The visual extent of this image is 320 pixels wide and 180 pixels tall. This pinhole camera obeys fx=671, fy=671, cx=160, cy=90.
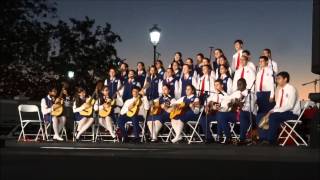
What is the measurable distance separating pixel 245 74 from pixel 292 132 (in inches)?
61.8

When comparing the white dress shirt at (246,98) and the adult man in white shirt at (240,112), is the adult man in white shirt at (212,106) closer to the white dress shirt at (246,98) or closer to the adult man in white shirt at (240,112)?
the adult man in white shirt at (240,112)

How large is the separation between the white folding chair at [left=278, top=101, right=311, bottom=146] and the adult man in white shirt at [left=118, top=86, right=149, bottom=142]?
3.24m

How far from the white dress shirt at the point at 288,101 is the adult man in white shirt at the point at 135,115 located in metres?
3.44

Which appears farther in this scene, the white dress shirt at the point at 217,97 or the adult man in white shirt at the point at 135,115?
the adult man in white shirt at the point at 135,115

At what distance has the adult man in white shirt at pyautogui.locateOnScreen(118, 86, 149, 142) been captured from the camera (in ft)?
50.7

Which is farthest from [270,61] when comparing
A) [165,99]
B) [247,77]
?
[165,99]

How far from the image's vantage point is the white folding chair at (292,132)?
43.1 ft

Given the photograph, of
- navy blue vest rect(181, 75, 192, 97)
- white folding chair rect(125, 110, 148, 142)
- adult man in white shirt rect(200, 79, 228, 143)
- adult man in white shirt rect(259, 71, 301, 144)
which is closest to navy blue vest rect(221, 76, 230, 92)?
adult man in white shirt rect(200, 79, 228, 143)

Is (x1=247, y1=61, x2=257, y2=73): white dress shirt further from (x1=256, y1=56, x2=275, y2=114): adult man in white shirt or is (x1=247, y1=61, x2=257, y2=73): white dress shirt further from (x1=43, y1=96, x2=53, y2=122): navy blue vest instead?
(x1=43, y1=96, x2=53, y2=122): navy blue vest

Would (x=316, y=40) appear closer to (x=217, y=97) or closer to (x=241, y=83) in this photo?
(x=241, y=83)

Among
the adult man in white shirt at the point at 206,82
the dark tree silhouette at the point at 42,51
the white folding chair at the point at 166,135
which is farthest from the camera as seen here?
the dark tree silhouette at the point at 42,51

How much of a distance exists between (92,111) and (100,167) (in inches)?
341

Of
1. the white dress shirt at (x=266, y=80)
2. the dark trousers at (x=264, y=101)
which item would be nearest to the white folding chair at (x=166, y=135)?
the dark trousers at (x=264, y=101)

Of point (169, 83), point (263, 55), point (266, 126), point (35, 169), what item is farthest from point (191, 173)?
point (169, 83)
